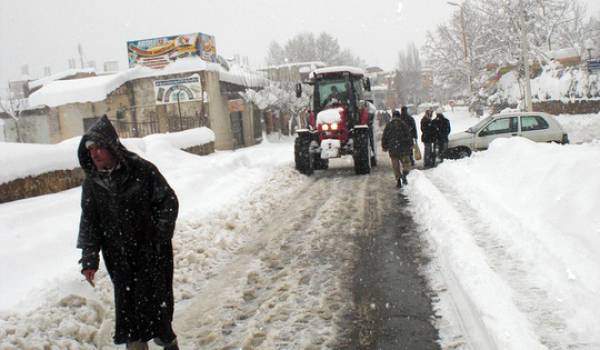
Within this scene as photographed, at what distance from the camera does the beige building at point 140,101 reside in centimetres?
2658

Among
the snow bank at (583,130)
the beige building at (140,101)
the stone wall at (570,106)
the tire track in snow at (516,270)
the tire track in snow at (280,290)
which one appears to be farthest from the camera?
the stone wall at (570,106)

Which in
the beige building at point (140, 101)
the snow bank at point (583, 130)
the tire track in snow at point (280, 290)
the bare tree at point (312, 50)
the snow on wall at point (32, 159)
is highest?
the bare tree at point (312, 50)

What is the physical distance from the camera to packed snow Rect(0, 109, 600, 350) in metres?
4.23

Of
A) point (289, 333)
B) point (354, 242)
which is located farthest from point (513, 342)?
point (354, 242)

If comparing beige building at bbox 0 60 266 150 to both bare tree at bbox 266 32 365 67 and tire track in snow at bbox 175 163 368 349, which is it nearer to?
tire track in snow at bbox 175 163 368 349

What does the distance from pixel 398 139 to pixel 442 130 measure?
3.47 m

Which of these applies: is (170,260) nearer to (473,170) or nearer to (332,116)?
(473,170)

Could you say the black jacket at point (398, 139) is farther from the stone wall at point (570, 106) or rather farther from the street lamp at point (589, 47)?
the street lamp at point (589, 47)

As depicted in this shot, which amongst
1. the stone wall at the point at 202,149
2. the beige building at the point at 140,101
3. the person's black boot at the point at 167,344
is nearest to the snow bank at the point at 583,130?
the stone wall at the point at 202,149

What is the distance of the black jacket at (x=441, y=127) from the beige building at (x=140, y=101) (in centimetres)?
1362

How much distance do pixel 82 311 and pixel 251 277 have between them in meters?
1.97

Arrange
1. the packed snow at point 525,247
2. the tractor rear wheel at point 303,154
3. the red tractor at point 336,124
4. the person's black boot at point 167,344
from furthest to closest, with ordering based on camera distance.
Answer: the tractor rear wheel at point 303,154 → the red tractor at point 336,124 → the packed snow at point 525,247 → the person's black boot at point 167,344

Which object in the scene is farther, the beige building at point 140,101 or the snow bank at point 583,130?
the beige building at point 140,101

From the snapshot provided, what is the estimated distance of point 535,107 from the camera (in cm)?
3400
